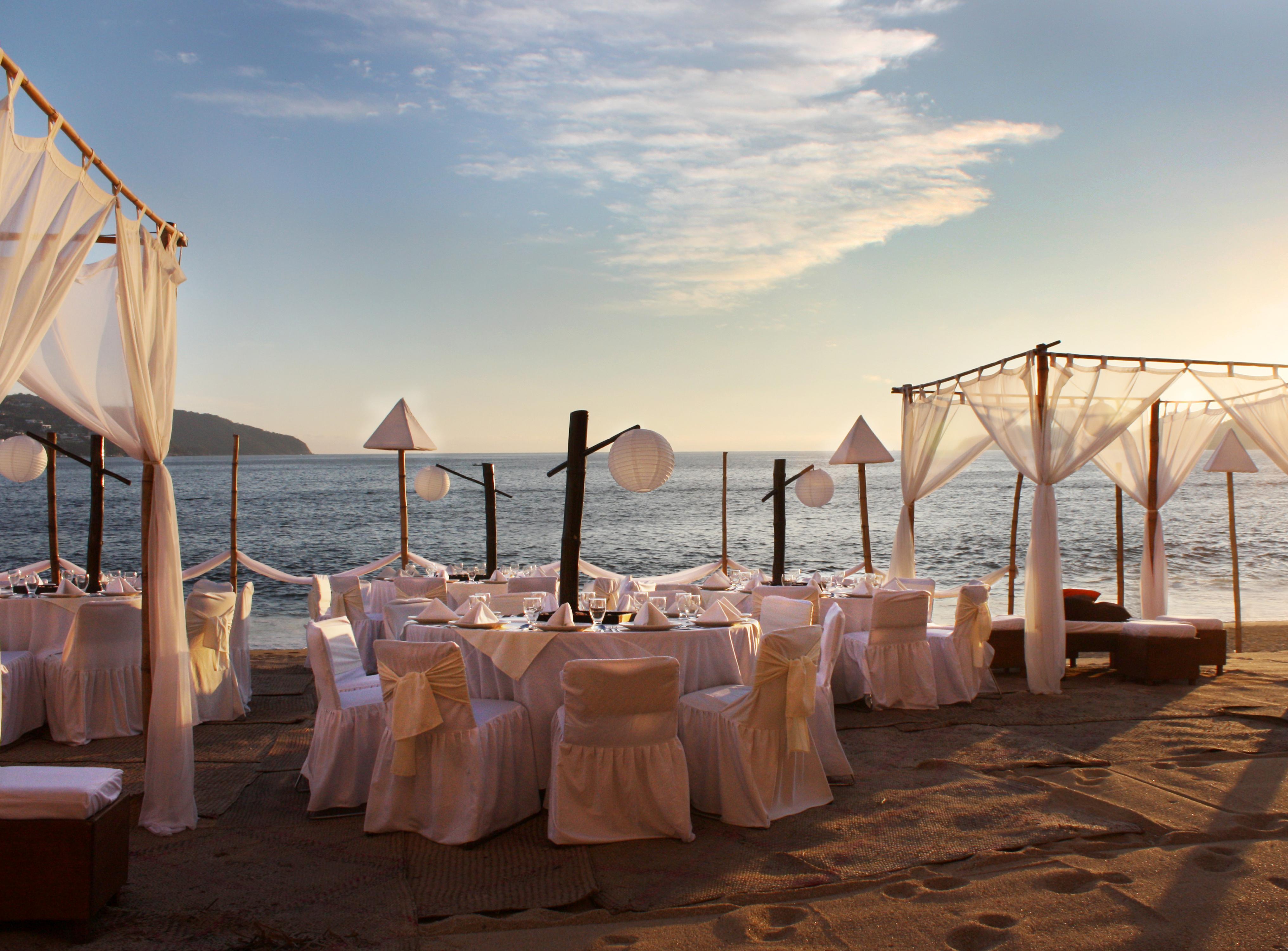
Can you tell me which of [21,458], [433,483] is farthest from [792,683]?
[21,458]

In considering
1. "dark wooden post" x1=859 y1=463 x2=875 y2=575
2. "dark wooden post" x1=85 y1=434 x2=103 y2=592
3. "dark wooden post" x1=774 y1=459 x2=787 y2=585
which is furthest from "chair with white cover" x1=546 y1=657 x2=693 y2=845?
"dark wooden post" x1=859 y1=463 x2=875 y2=575

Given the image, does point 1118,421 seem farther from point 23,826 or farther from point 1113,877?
point 23,826

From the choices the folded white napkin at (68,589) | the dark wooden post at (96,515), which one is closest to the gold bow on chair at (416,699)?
the folded white napkin at (68,589)

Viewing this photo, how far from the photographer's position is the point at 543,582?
25.7 ft

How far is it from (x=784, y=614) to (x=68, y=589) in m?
5.34

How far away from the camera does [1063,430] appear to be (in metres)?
6.93

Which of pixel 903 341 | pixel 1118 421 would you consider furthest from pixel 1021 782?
pixel 903 341

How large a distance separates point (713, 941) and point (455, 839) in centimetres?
144

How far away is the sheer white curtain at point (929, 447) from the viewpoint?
8.25 m

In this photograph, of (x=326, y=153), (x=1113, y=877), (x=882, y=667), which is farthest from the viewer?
(x=326, y=153)

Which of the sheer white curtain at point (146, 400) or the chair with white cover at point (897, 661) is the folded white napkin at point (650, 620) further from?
the chair with white cover at point (897, 661)

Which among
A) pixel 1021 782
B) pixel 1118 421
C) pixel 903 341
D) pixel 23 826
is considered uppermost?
pixel 903 341

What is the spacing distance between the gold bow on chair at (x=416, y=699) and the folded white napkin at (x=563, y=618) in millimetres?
676

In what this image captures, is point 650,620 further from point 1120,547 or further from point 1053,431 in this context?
point 1120,547
